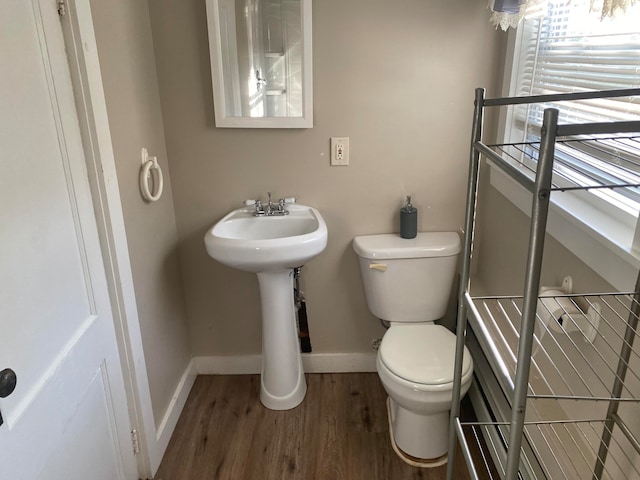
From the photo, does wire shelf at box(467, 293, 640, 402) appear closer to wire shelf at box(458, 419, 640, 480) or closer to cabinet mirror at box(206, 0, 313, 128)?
wire shelf at box(458, 419, 640, 480)

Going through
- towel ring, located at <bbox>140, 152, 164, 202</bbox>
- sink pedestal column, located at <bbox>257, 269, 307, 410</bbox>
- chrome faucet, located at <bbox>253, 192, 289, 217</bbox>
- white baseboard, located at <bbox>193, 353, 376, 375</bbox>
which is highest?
towel ring, located at <bbox>140, 152, 164, 202</bbox>

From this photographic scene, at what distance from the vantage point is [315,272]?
7.42 ft

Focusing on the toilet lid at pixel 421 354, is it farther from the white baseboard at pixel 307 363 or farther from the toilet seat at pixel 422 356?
the white baseboard at pixel 307 363

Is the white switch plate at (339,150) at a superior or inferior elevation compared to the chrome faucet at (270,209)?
superior

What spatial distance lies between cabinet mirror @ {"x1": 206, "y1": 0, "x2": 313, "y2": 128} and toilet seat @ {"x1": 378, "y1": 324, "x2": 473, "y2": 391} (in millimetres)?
938

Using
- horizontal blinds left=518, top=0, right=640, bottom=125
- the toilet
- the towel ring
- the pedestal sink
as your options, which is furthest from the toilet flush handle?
the towel ring

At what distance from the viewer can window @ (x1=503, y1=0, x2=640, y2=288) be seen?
1240 mm

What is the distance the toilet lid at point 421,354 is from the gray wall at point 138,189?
35.0 inches

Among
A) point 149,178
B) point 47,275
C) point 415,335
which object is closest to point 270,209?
point 149,178

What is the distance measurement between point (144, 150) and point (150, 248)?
0.37 metres

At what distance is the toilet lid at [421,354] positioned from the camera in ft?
5.57

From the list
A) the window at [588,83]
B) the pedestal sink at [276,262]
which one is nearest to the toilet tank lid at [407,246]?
the pedestal sink at [276,262]

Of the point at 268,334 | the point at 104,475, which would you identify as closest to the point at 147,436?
the point at 104,475

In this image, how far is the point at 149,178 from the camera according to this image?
1.88 m
